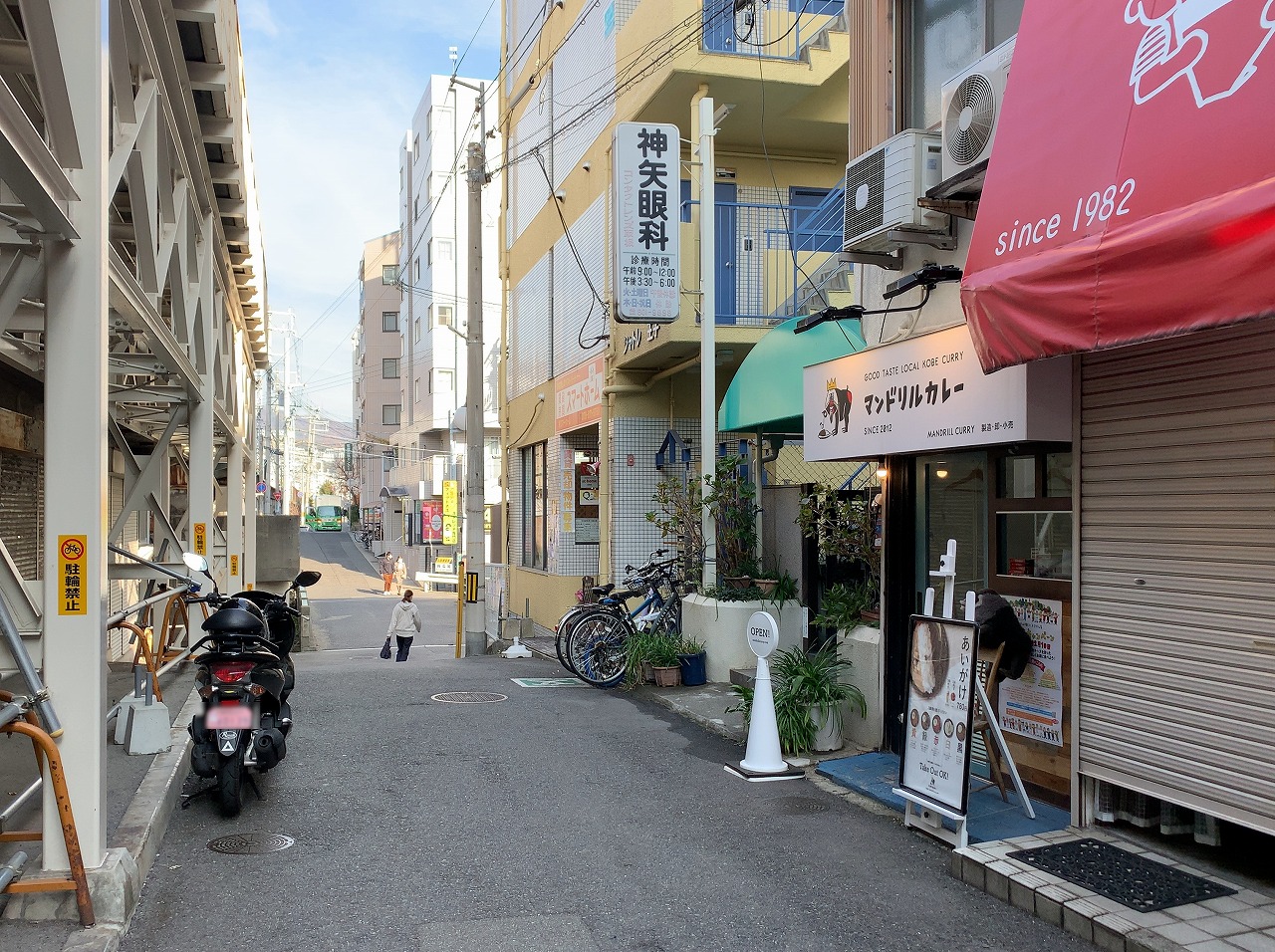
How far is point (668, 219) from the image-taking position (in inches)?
505

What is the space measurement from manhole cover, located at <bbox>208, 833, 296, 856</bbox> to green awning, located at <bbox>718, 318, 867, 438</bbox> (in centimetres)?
633

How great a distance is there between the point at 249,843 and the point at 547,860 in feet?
6.01

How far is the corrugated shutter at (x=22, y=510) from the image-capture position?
364 inches

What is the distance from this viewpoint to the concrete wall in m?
25.9

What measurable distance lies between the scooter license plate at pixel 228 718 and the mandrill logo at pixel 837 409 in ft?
15.5

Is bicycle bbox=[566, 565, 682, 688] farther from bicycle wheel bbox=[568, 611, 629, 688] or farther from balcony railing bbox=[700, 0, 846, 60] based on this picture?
balcony railing bbox=[700, 0, 846, 60]

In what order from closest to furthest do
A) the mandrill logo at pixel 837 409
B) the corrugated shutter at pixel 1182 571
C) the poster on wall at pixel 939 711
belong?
the corrugated shutter at pixel 1182 571 < the poster on wall at pixel 939 711 < the mandrill logo at pixel 837 409

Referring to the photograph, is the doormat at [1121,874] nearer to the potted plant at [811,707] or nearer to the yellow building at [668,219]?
the potted plant at [811,707]

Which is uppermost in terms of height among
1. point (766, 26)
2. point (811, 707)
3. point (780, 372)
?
point (766, 26)

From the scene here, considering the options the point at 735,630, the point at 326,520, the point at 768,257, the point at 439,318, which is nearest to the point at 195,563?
the point at 735,630

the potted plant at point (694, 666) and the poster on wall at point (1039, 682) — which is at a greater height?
the poster on wall at point (1039, 682)

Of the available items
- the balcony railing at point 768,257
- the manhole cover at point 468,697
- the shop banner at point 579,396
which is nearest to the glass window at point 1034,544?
the manhole cover at point 468,697

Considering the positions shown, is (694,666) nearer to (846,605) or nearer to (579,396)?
(846,605)

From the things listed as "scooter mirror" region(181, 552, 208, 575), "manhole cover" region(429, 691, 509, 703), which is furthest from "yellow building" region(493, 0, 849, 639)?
"scooter mirror" region(181, 552, 208, 575)
